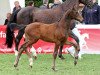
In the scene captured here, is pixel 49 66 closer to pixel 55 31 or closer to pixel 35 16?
pixel 55 31

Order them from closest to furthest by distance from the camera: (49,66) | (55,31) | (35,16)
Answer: (55,31) < (49,66) < (35,16)

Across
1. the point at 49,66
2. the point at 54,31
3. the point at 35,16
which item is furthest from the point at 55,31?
the point at 35,16

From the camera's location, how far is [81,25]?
67.4ft

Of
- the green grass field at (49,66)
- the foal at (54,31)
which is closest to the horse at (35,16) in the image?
the green grass field at (49,66)

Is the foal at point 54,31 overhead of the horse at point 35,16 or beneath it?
overhead

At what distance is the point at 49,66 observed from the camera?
51.8 ft

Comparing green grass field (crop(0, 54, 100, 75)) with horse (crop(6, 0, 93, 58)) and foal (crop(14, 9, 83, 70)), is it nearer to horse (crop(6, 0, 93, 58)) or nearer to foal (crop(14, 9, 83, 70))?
foal (crop(14, 9, 83, 70))

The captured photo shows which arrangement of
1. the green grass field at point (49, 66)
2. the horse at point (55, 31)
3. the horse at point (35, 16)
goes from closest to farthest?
the green grass field at point (49, 66) < the horse at point (55, 31) < the horse at point (35, 16)

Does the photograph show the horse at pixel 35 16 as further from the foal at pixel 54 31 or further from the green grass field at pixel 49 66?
the foal at pixel 54 31

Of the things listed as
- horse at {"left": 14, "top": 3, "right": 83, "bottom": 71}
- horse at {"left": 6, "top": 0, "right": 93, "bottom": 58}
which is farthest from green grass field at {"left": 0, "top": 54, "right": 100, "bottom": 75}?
horse at {"left": 6, "top": 0, "right": 93, "bottom": 58}

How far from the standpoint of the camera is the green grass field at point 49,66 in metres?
14.1

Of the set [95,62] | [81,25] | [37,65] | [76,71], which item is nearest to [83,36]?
[81,25]

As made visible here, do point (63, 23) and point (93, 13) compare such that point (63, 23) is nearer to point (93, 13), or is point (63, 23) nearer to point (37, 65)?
point (37, 65)

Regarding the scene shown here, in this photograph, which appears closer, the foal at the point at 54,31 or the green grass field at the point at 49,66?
the green grass field at the point at 49,66
